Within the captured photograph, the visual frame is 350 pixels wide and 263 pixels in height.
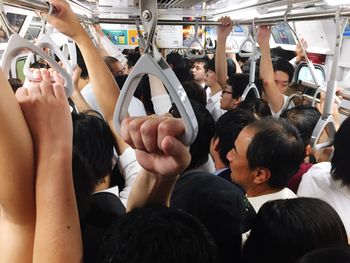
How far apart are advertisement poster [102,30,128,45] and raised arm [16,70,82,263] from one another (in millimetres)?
4080

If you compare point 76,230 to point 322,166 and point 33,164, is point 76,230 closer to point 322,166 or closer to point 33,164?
point 33,164

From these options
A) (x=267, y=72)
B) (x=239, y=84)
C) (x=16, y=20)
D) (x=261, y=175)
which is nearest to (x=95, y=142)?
(x=261, y=175)

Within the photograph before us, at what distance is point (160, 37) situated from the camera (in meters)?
3.58

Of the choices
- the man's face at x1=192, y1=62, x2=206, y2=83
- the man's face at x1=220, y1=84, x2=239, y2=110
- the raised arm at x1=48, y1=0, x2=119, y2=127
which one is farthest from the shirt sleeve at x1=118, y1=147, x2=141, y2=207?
the man's face at x1=192, y1=62, x2=206, y2=83

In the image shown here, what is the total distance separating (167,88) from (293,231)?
0.65 metres

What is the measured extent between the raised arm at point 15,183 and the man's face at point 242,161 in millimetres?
1059

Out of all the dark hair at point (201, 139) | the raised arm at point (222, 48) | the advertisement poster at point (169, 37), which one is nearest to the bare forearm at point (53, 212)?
the dark hair at point (201, 139)

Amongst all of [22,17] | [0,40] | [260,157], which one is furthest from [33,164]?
[22,17]

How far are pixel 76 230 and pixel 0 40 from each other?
241 centimetres

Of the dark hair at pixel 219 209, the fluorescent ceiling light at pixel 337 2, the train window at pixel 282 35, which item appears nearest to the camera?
the dark hair at pixel 219 209

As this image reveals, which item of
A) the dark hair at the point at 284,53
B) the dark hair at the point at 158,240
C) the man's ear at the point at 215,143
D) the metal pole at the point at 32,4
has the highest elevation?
the metal pole at the point at 32,4

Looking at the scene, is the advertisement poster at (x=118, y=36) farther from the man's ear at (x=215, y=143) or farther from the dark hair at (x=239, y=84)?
the man's ear at (x=215, y=143)

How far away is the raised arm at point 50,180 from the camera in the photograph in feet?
1.90

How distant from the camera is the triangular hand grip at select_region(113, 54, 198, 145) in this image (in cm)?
51
